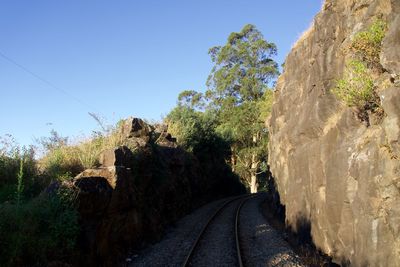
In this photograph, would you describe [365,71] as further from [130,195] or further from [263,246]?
[130,195]

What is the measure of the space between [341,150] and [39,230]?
307 inches

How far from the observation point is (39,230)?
360 inches

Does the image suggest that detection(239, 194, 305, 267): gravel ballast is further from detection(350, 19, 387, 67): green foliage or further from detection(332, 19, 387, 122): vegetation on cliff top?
detection(350, 19, 387, 67): green foliage

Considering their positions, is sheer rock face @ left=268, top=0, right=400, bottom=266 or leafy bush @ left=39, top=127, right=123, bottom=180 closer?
sheer rock face @ left=268, top=0, right=400, bottom=266

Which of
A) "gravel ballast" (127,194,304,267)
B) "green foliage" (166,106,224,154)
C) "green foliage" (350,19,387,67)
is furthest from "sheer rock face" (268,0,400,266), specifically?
"green foliage" (166,106,224,154)

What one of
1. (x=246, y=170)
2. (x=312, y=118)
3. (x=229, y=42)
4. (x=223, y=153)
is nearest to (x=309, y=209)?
(x=312, y=118)

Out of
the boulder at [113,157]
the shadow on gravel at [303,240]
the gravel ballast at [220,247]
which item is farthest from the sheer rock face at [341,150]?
the boulder at [113,157]

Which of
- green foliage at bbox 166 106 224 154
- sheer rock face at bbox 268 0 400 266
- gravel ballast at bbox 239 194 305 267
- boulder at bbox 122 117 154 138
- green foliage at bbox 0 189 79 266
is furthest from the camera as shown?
green foliage at bbox 166 106 224 154

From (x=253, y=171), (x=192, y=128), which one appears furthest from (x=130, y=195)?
(x=253, y=171)

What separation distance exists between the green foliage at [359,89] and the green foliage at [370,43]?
26 centimetres

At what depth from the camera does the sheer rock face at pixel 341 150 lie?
314 inches

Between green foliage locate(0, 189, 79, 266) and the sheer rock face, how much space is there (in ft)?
22.2

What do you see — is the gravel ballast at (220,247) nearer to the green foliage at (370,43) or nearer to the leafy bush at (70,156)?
the leafy bush at (70,156)

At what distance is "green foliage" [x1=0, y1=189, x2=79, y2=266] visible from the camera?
26.9 ft
